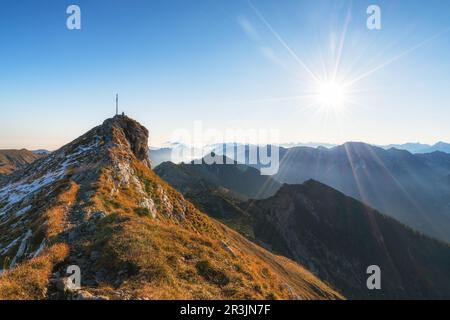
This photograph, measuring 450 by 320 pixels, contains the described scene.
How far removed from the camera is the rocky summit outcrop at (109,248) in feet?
48.8

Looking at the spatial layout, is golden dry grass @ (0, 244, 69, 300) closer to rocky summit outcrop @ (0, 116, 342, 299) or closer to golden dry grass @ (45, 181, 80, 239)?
rocky summit outcrop @ (0, 116, 342, 299)

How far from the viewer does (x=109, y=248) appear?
19.0m

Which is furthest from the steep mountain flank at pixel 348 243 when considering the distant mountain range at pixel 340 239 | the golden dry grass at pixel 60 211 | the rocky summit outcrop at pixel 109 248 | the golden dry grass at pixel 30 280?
the golden dry grass at pixel 30 280

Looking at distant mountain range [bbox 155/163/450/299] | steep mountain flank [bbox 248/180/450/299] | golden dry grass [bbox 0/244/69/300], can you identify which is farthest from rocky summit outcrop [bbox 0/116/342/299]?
steep mountain flank [bbox 248/180/450/299]

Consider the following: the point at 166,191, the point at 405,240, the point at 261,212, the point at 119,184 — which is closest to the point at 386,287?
the point at 405,240

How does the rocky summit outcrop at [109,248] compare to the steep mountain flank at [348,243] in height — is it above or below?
above

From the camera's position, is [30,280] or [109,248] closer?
[30,280]

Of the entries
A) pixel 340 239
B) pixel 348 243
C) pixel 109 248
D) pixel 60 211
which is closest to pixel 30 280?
pixel 109 248

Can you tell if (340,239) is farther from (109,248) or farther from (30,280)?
(30,280)

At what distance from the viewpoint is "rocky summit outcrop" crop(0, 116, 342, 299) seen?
14.9m

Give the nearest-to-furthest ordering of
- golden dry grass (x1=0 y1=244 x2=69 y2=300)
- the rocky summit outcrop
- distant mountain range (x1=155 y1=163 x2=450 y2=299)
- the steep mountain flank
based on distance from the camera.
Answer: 1. golden dry grass (x1=0 y1=244 x2=69 y2=300)
2. the rocky summit outcrop
3. the steep mountain flank
4. distant mountain range (x1=155 y1=163 x2=450 y2=299)

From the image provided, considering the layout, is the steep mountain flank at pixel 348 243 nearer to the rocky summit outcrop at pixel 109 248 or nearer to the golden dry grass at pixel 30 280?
the rocky summit outcrop at pixel 109 248

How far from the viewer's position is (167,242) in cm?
2147
